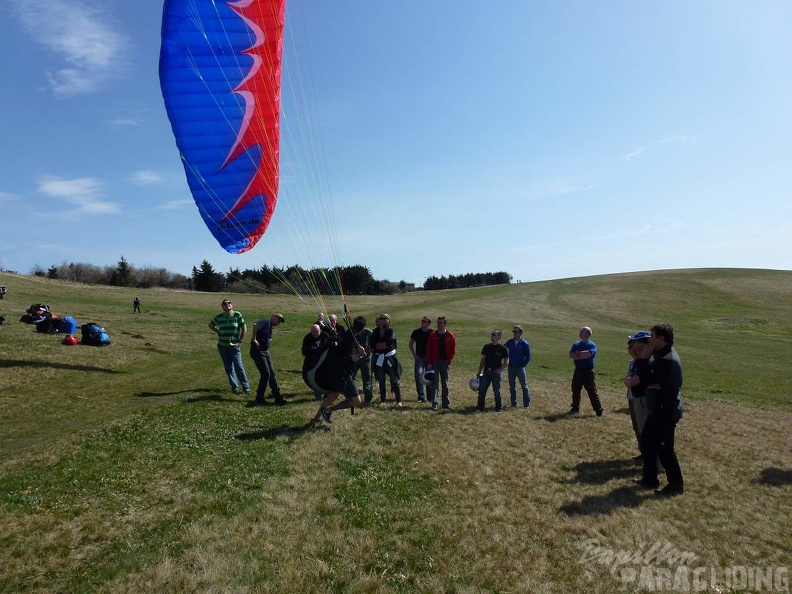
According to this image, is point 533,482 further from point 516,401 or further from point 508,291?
point 508,291

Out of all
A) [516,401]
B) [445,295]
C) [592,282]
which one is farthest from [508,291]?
[516,401]

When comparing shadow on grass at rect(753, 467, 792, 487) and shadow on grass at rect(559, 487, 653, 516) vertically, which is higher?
shadow on grass at rect(559, 487, 653, 516)

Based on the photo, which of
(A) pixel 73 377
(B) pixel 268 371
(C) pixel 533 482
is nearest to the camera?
(C) pixel 533 482

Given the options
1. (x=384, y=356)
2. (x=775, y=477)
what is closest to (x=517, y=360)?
(x=384, y=356)

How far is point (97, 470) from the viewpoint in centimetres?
614

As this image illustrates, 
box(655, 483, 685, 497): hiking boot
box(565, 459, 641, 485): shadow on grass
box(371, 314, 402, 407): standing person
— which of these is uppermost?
box(371, 314, 402, 407): standing person

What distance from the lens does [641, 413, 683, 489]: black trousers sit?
20.4ft

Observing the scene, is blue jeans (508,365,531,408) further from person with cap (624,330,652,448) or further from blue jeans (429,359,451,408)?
person with cap (624,330,652,448)

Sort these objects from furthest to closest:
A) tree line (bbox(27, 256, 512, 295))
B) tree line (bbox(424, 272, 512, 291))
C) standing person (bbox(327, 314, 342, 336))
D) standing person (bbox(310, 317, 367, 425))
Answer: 1. tree line (bbox(424, 272, 512, 291))
2. tree line (bbox(27, 256, 512, 295))
3. standing person (bbox(327, 314, 342, 336))
4. standing person (bbox(310, 317, 367, 425))

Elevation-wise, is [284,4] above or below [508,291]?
above

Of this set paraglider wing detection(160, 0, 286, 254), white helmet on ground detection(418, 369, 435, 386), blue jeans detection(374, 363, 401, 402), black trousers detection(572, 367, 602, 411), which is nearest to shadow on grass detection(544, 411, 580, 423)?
black trousers detection(572, 367, 602, 411)

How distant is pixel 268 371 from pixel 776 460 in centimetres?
937

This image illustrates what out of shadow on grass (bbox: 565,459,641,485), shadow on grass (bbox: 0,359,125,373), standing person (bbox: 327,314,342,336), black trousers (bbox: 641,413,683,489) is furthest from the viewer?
shadow on grass (bbox: 0,359,125,373)

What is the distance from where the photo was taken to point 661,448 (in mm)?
6273
